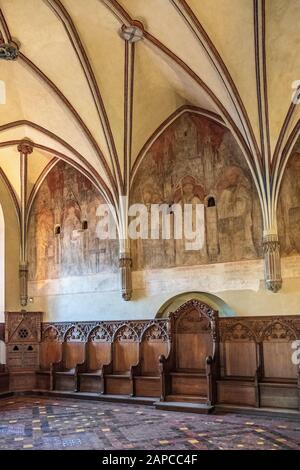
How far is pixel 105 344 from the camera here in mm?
13062

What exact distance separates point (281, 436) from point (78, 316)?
25.1 ft

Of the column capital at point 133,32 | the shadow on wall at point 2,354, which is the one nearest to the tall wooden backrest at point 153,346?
the shadow on wall at point 2,354

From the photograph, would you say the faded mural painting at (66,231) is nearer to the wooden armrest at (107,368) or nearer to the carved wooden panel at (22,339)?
the carved wooden panel at (22,339)

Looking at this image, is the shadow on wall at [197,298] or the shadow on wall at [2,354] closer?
the shadow on wall at [197,298]

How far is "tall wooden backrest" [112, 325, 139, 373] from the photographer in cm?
1255

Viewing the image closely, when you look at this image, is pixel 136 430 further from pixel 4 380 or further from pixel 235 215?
pixel 4 380

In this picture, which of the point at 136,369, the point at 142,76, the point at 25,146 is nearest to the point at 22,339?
the point at 136,369

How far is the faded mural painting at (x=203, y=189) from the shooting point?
38.9ft

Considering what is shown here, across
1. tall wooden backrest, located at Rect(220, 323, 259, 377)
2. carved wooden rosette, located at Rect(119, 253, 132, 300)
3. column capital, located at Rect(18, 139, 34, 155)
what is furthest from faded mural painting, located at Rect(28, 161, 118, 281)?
tall wooden backrest, located at Rect(220, 323, 259, 377)

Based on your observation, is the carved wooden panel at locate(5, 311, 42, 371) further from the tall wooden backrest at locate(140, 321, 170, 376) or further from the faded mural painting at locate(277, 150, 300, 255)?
the faded mural painting at locate(277, 150, 300, 255)

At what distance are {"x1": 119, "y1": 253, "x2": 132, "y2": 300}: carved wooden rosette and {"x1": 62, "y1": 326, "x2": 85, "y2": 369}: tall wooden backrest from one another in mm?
1928

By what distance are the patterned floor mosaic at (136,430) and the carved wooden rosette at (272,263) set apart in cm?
298

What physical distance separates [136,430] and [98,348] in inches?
185
